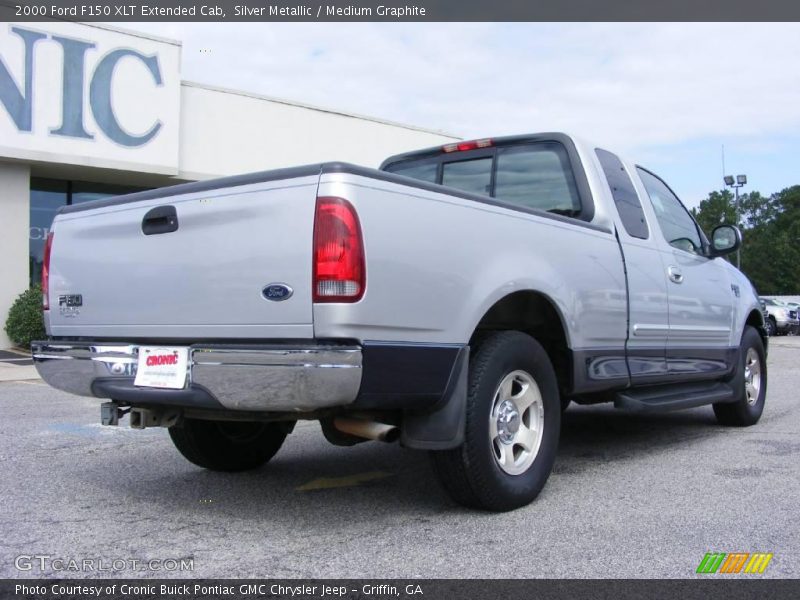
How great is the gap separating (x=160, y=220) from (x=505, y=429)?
73.3 inches

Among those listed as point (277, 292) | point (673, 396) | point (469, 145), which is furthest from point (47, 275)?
point (673, 396)

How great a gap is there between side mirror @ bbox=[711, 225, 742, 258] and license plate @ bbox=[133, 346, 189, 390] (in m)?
4.27

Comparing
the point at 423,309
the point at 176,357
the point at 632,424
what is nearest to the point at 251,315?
the point at 176,357

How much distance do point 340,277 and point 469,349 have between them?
2.80 feet

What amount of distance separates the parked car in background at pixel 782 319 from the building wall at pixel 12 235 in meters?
24.1

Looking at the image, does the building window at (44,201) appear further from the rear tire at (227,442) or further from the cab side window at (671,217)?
the cab side window at (671,217)

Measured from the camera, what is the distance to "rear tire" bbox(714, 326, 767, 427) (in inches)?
248

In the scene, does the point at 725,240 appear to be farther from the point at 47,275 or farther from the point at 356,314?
the point at 47,275

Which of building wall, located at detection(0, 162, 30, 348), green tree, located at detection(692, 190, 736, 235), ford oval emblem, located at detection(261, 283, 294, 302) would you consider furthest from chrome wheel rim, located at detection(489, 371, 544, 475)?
green tree, located at detection(692, 190, 736, 235)

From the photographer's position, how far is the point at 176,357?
332cm

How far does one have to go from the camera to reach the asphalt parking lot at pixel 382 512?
→ 306 centimetres

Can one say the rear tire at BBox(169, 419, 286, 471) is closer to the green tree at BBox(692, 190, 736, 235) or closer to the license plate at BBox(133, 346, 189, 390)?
the license plate at BBox(133, 346, 189, 390)

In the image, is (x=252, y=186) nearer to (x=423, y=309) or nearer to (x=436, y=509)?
(x=423, y=309)

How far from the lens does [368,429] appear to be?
3381mm
